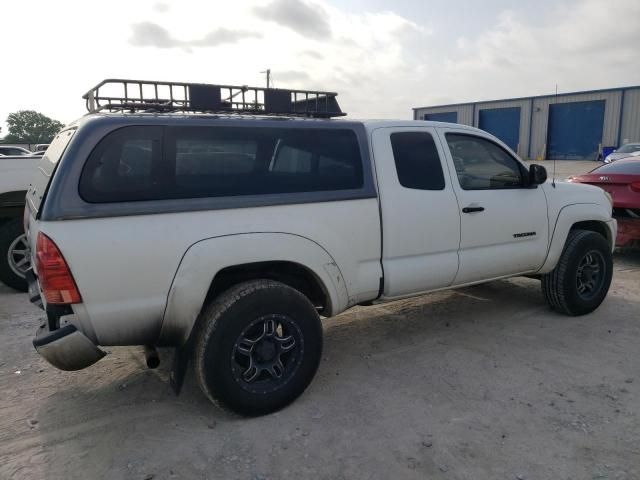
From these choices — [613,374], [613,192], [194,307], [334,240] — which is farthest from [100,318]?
[613,192]

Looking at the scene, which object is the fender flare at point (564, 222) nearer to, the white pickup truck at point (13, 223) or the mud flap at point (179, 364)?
the mud flap at point (179, 364)

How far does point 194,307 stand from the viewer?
3004mm

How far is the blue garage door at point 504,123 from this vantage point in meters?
37.5

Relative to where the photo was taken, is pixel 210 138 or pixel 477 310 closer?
pixel 210 138

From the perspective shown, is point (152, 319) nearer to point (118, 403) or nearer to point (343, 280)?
point (118, 403)

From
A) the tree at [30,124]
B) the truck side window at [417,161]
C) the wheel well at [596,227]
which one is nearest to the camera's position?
the truck side window at [417,161]

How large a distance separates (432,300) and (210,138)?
338 cm

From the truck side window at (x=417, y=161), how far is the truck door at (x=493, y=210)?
6.8 inches

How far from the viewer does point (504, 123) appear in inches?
1518

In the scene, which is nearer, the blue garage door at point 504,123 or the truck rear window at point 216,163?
the truck rear window at point 216,163

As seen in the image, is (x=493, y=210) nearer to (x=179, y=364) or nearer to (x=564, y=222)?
(x=564, y=222)

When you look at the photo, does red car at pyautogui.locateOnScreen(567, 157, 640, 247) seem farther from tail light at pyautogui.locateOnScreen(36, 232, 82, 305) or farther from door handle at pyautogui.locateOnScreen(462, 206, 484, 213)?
Answer: tail light at pyautogui.locateOnScreen(36, 232, 82, 305)

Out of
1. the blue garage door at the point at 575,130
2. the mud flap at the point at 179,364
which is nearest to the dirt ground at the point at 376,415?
the mud flap at the point at 179,364

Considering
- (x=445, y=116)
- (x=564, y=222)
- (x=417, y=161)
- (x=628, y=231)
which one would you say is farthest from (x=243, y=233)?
(x=445, y=116)
